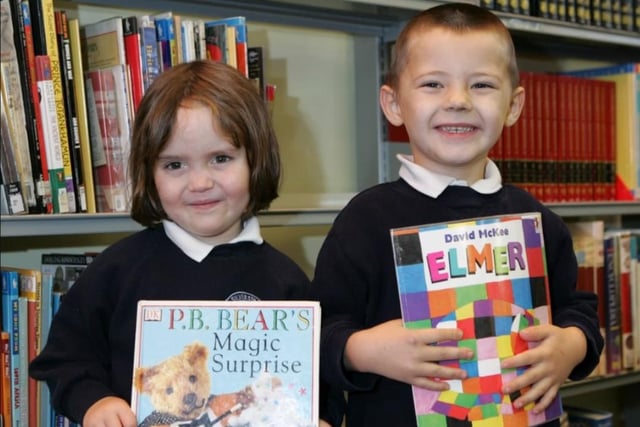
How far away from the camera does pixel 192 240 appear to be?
130cm

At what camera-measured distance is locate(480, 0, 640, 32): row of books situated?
2066 mm

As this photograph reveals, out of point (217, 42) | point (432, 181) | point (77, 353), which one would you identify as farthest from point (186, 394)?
point (217, 42)

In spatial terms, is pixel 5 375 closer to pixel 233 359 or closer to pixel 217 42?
pixel 233 359

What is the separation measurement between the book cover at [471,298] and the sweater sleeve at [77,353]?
465mm

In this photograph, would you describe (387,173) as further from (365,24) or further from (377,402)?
(377,402)

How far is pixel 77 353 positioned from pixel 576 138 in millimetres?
1537

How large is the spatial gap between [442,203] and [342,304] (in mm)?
212

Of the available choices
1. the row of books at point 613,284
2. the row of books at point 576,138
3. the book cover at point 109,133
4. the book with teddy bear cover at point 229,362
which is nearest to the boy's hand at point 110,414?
the book with teddy bear cover at point 229,362

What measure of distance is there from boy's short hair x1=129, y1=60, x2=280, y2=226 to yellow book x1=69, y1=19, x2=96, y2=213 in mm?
193

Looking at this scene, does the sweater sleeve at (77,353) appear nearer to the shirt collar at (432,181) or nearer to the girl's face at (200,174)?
the girl's face at (200,174)

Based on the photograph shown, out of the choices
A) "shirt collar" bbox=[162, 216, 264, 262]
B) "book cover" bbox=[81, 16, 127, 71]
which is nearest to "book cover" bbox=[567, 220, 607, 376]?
"shirt collar" bbox=[162, 216, 264, 262]

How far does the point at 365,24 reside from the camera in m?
2.18

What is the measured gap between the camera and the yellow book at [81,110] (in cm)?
150

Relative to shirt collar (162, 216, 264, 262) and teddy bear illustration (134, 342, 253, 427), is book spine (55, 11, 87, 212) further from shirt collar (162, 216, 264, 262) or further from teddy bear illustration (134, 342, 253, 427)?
teddy bear illustration (134, 342, 253, 427)
